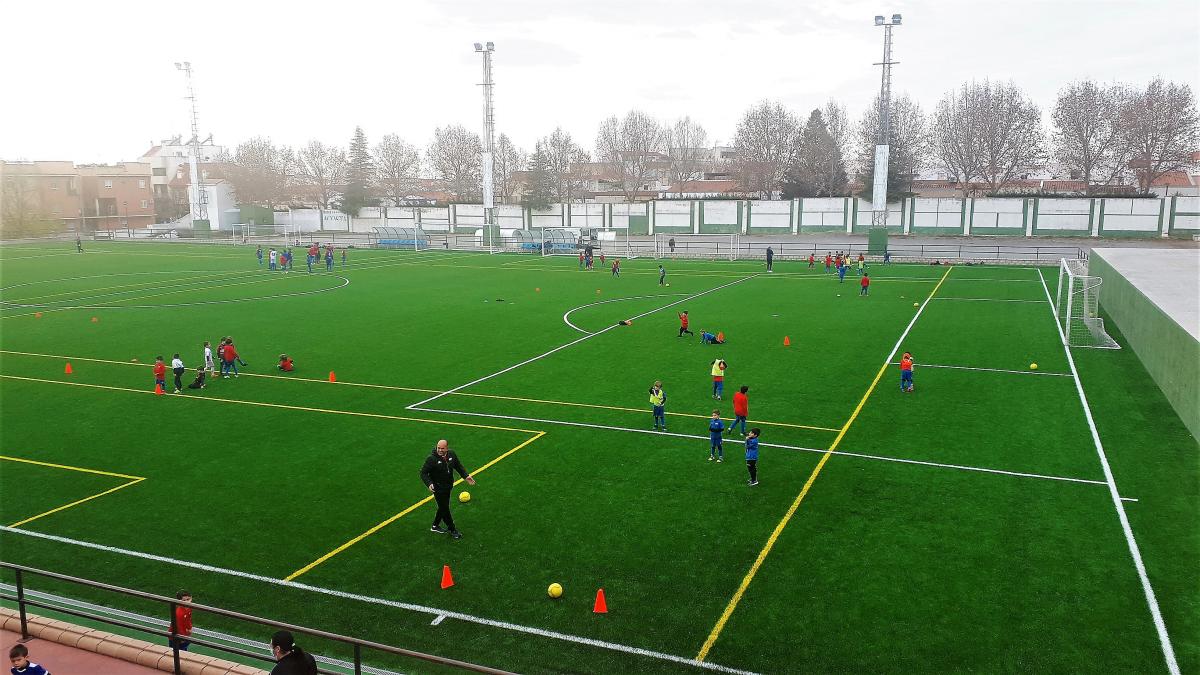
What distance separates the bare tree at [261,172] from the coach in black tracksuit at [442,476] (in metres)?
110

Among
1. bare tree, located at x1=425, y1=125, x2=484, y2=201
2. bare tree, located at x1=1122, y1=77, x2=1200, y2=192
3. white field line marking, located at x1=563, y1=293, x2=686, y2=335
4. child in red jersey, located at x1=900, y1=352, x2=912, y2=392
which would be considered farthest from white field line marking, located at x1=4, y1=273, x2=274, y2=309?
bare tree, located at x1=1122, y1=77, x2=1200, y2=192

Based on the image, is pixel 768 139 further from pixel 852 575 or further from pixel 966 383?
pixel 852 575

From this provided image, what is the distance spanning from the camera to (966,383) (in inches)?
942

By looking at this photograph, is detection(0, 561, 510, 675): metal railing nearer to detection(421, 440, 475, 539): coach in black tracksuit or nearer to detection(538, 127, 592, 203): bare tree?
detection(421, 440, 475, 539): coach in black tracksuit

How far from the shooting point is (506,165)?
134750mm

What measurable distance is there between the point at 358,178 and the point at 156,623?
345 feet

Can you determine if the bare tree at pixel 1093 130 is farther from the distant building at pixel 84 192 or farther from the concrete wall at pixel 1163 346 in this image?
the distant building at pixel 84 192

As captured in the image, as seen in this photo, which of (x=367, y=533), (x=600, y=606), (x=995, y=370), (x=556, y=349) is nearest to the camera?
(x=600, y=606)

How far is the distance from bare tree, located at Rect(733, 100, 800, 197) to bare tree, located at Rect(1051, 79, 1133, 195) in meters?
32.1

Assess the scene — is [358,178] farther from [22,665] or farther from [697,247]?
[22,665]

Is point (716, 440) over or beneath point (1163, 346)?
beneath

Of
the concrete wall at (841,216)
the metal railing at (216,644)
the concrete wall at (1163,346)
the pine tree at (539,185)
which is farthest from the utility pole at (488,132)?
the metal railing at (216,644)

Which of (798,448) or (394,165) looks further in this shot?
(394,165)

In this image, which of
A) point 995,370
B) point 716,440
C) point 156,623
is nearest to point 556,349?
point 716,440
